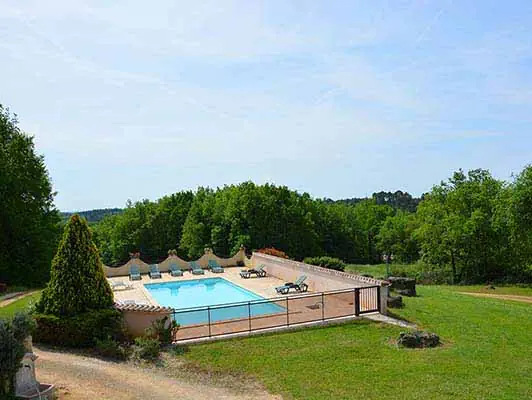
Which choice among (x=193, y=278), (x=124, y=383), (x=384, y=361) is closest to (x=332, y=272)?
(x=384, y=361)

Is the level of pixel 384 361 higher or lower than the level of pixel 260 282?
lower

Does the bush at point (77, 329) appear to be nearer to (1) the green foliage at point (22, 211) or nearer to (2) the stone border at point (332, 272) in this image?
(2) the stone border at point (332, 272)

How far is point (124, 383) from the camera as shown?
10.5m

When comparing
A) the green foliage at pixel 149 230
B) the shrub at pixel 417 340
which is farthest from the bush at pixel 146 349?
the green foliage at pixel 149 230

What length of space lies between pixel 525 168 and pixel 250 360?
27.8m

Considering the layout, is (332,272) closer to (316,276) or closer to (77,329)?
(316,276)

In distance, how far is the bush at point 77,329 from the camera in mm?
13086

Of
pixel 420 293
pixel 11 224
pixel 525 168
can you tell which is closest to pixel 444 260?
pixel 525 168

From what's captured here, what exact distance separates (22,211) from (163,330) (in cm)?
2061

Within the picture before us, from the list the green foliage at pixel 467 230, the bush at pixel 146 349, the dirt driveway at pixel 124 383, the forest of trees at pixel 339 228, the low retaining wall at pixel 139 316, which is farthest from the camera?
the green foliage at pixel 467 230

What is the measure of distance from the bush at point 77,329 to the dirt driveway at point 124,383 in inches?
39.3

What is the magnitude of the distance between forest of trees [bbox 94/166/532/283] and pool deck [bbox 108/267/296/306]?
11.1 m

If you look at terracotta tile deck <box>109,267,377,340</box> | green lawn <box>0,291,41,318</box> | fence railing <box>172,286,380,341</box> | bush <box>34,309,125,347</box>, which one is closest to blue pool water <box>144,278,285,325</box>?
fence railing <box>172,286,380,341</box>

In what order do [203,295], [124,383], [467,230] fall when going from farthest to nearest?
[467,230] → [203,295] → [124,383]
